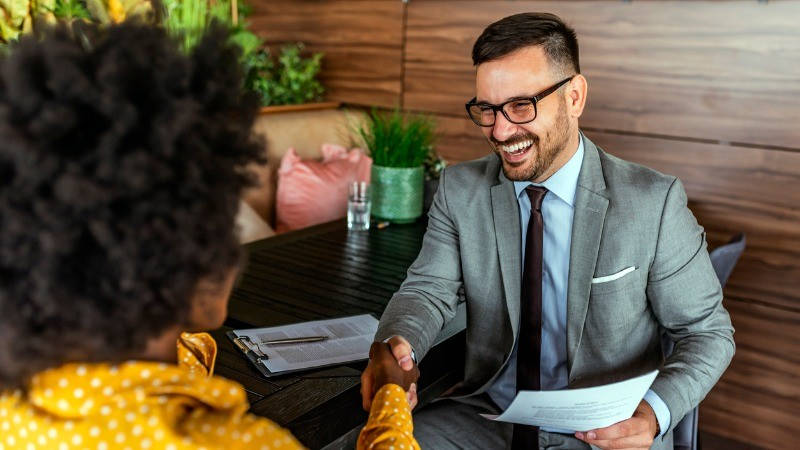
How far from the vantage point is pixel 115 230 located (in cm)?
70

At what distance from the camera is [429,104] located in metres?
3.30

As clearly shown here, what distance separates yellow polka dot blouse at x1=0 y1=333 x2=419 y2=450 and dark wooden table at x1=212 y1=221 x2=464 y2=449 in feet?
1.11

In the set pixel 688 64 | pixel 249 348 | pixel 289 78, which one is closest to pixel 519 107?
pixel 249 348

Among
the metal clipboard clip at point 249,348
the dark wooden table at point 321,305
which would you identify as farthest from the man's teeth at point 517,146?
the metal clipboard clip at point 249,348

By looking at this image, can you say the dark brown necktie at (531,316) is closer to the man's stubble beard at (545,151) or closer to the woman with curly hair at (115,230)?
the man's stubble beard at (545,151)

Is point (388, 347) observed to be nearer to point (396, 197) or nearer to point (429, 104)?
point (396, 197)

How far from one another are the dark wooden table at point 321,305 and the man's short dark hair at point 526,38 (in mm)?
647

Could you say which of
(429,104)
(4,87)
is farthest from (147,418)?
(429,104)

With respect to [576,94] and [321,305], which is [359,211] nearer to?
[321,305]

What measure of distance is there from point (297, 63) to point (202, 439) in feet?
9.58

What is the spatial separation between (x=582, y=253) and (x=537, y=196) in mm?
174

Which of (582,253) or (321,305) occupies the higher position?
(582,253)

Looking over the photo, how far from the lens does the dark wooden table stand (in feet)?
3.88

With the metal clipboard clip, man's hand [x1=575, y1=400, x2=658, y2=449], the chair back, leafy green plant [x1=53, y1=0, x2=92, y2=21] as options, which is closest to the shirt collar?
the chair back
